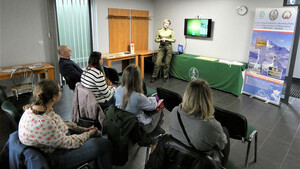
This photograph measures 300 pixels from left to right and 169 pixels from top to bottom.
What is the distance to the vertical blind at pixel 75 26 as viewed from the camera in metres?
4.81

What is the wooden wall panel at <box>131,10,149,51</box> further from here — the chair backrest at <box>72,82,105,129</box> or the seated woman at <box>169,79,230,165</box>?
the seated woman at <box>169,79,230,165</box>

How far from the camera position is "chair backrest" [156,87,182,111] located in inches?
96.8

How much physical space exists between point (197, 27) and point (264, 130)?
10.8ft

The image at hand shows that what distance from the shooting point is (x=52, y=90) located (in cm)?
154

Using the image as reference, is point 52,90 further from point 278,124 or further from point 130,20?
point 130,20

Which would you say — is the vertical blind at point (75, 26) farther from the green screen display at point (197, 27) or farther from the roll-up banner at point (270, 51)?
the roll-up banner at point (270, 51)

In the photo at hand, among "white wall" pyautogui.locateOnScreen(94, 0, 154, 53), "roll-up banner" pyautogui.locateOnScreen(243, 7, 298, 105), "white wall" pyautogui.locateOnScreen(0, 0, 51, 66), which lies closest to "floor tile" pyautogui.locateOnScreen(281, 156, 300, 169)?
Result: "roll-up banner" pyautogui.locateOnScreen(243, 7, 298, 105)

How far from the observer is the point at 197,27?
5.59 m

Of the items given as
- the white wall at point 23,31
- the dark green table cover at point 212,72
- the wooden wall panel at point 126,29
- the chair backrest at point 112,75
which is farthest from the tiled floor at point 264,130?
the wooden wall panel at point 126,29

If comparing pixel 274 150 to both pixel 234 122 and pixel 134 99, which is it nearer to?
pixel 234 122

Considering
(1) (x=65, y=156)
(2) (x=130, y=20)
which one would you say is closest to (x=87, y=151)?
(1) (x=65, y=156)

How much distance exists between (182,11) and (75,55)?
3143 millimetres

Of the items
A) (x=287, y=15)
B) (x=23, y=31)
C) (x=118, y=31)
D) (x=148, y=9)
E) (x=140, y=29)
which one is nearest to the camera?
(x=287, y=15)

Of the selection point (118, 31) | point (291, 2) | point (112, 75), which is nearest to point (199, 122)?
point (112, 75)
